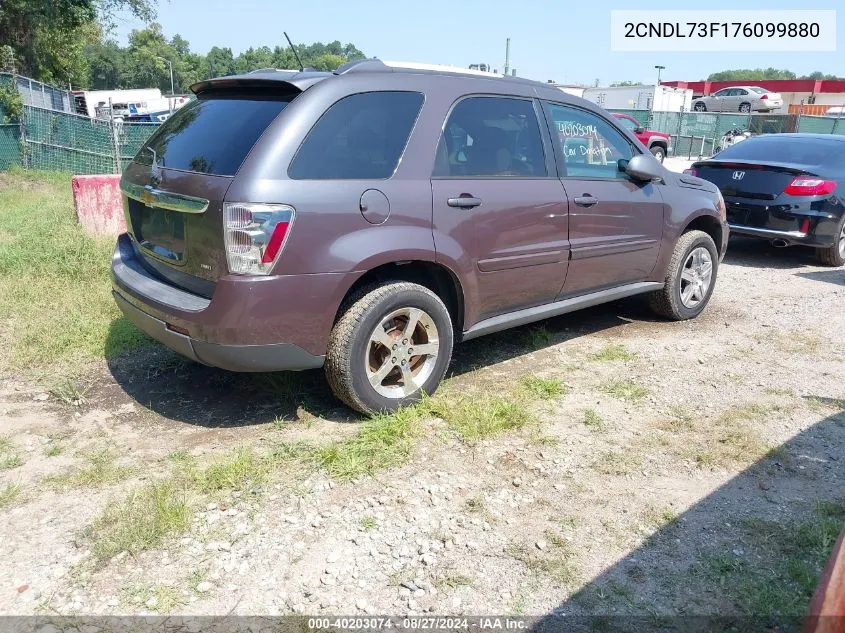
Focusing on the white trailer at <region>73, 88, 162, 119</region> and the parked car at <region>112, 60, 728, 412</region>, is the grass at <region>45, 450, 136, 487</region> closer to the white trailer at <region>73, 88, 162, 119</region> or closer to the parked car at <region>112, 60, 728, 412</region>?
the parked car at <region>112, 60, 728, 412</region>

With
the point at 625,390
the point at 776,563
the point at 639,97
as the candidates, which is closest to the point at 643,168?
the point at 625,390

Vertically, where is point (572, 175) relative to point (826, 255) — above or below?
above

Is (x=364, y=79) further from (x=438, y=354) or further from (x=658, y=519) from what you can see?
(x=658, y=519)

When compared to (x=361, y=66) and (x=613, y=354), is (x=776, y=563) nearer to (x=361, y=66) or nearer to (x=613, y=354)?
(x=613, y=354)

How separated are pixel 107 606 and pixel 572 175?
11.7 ft

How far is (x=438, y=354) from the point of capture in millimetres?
3980

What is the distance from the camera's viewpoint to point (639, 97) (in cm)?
3553

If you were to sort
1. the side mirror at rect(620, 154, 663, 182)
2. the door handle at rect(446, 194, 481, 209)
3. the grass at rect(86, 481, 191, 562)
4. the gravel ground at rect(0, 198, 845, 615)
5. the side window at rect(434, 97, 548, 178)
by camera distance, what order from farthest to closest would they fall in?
the side mirror at rect(620, 154, 663, 182) → the side window at rect(434, 97, 548, 178) → the door handle at rect(446, 194, 481, 209) → the grass at rect(86, 481, 191, 562) → the gravel ground at rect(0, 198, 845, 615)

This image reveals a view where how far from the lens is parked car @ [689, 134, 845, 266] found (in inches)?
300

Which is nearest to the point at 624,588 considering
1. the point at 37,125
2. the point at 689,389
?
the point at 689,389

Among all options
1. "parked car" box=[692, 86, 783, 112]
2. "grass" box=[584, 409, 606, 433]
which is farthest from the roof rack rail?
"parked car" box=[692, 86, 783, 112]

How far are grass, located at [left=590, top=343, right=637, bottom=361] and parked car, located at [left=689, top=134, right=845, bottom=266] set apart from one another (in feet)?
12.3

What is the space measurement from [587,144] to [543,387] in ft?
5.67

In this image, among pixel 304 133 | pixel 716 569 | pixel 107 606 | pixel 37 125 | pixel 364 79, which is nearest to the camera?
pixel 107 606
